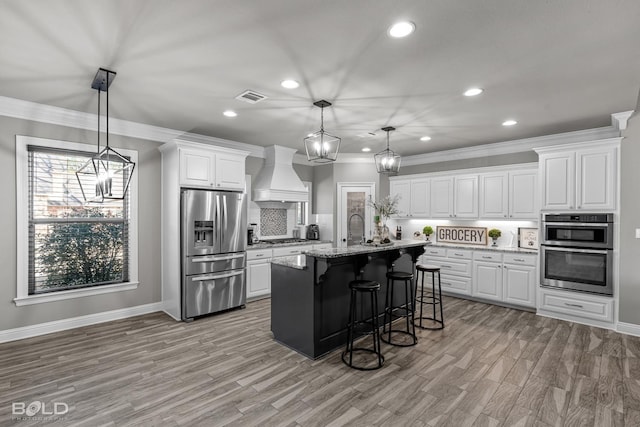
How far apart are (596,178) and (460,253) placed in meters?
2.19

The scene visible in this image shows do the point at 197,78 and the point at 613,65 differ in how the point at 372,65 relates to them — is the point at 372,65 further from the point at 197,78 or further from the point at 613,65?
the point at 613,65

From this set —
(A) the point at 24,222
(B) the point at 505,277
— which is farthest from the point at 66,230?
(B) the point at 505,277

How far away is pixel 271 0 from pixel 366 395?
2.94 metres

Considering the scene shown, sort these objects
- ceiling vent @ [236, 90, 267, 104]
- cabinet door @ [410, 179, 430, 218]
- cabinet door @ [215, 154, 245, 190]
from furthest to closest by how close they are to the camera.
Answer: cabinet door @ [410, 179, 430, 218] < cabinet door @ [215, 154, 245, 190] < ceiling vent @ [236, 90, 267, 104]

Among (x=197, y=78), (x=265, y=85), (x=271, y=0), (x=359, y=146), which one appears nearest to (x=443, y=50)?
(x=271, y=0)

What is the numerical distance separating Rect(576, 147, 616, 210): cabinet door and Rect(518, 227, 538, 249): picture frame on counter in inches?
41.3

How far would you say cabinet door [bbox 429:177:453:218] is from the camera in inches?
243

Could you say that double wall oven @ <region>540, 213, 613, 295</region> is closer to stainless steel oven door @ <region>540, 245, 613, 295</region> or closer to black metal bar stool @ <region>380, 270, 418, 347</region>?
stainless steel oven door @ <region>540, 245, 613, 295</region>

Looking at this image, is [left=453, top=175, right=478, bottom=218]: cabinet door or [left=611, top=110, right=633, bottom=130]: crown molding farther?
[left=453, top=175, right=478, bottom=218]: cabinet door

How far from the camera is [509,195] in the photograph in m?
5.48

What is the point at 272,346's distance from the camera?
12.2 feet

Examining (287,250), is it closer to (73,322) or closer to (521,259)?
(73,322)

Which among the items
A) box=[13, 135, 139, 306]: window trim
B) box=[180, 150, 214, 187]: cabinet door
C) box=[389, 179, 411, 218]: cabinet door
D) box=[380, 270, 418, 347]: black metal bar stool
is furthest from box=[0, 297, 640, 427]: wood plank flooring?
box=[389, 179, 411, 218]: cabinet door

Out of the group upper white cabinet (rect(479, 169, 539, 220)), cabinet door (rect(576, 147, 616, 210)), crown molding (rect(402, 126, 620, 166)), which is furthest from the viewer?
upper white cabinet (rect(479, 169, 539, 220))
